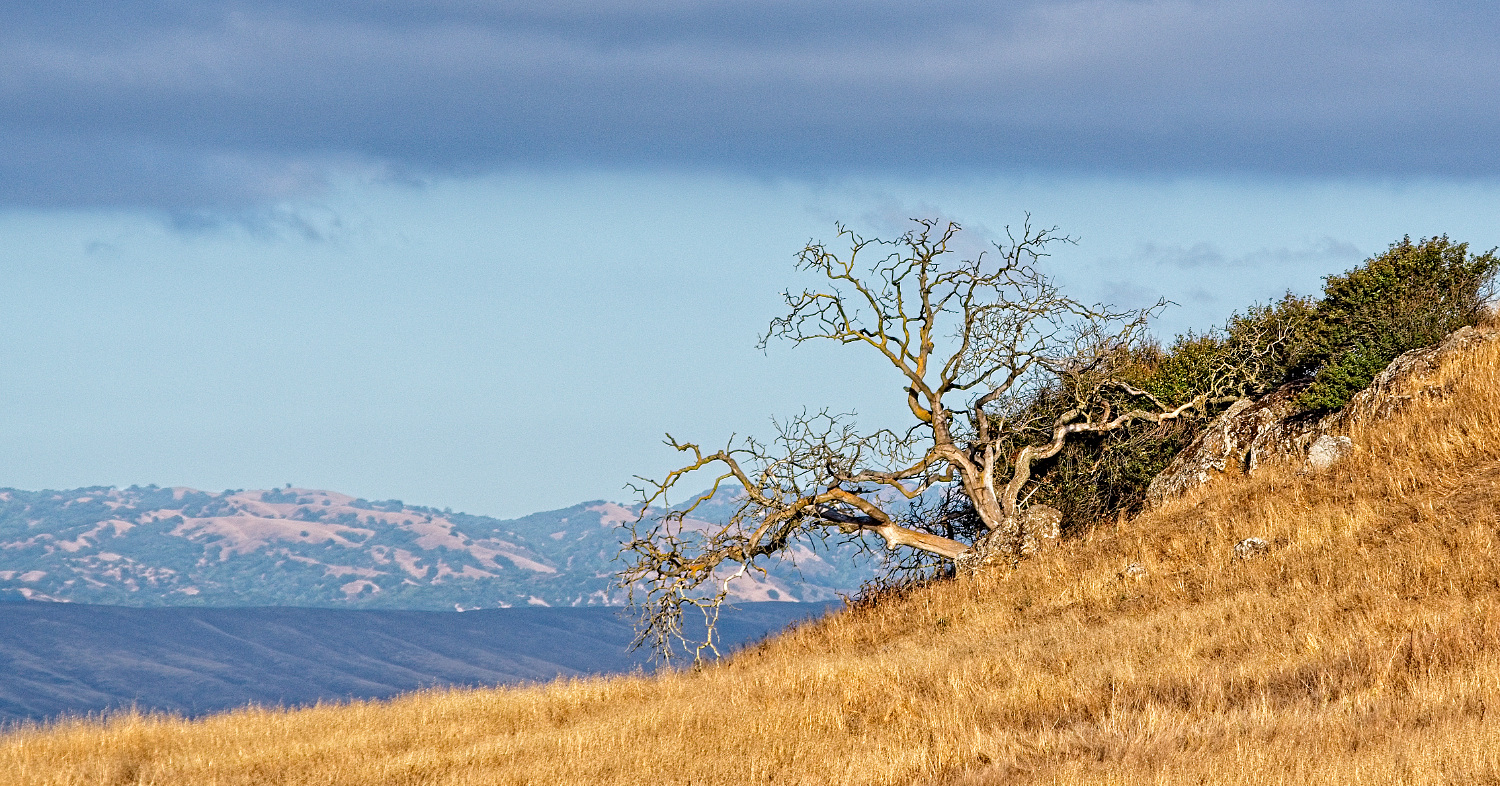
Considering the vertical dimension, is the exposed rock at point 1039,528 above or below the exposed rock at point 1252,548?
above

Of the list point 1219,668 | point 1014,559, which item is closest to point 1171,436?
point 1014,559

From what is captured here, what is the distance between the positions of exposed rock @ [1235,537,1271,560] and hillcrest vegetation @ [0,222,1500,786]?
49 mm

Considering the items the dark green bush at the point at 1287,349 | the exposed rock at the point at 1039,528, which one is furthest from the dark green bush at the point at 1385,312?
the exposed rock at the point at 1039,528

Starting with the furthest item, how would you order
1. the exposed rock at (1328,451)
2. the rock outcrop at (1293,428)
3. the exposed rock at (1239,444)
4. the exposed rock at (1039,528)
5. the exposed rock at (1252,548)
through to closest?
the exposed rock at (1039,528) < the exposed rock at (1239,444) < the rock outcrop at (1293,428) < the exposed rock at (1328,451) < the exposed rock at (1252,548)

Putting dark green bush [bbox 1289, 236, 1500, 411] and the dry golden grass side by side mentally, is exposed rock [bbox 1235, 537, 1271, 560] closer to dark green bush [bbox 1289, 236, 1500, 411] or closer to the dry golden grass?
the dry golden grass

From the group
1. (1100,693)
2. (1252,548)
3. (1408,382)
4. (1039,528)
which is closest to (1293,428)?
(1408,382)

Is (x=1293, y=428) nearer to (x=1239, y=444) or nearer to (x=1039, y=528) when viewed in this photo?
(x=1239, y=444)

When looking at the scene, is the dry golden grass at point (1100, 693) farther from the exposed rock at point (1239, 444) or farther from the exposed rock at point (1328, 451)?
the exposed rock at point (1239, 444)

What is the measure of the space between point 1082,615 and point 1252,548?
9.32 feet

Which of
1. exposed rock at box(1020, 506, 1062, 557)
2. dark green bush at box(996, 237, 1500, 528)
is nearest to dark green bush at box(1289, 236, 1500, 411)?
dark green bush at box(996, 237, 1500, 528)

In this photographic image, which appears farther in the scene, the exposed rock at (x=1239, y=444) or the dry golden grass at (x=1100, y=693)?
the exposed rock at (x=1239, y=444)

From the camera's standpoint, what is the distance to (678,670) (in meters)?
21.6

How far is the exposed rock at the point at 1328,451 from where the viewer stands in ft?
75.2

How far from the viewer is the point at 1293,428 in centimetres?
2497
